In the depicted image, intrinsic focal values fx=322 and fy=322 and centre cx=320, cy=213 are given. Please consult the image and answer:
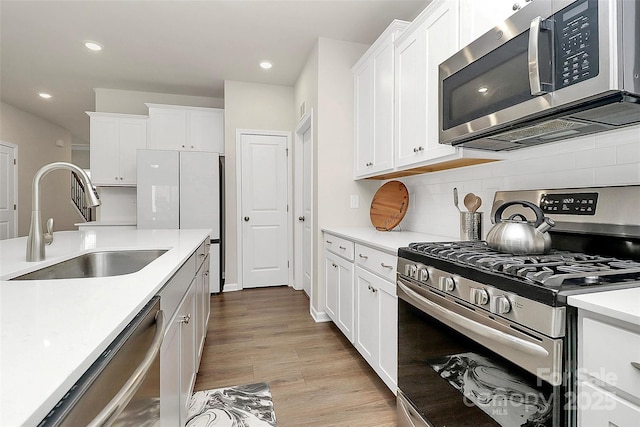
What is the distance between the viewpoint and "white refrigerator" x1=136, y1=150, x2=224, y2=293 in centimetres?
397

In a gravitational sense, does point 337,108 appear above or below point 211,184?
above

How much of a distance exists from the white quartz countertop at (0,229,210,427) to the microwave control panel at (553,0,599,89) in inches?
58.8

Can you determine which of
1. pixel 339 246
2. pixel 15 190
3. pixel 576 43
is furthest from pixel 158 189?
pixel 576 43

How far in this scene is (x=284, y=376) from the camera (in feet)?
6.94

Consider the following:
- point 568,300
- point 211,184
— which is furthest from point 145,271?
point 211,184

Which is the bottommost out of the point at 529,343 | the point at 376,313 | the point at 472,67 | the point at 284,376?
the point at 284,376

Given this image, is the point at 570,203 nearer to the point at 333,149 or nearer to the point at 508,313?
the point at 508,313

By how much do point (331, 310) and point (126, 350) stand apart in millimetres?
2243

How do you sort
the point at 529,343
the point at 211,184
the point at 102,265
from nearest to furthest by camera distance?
the point at 529,343 → the point at 102,265 → the point at 211,184

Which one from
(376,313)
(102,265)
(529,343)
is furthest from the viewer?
(376,313)

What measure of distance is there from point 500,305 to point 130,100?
5241 millimetres

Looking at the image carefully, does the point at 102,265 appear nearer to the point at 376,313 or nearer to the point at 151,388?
the point at 151,388

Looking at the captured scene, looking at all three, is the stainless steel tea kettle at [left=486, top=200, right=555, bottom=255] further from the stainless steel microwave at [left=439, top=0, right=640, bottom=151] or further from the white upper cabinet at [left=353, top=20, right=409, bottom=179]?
the white upper cabinet at [left=353, top=20, right=409, bottom=179]

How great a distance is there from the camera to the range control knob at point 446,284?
1.19 m
